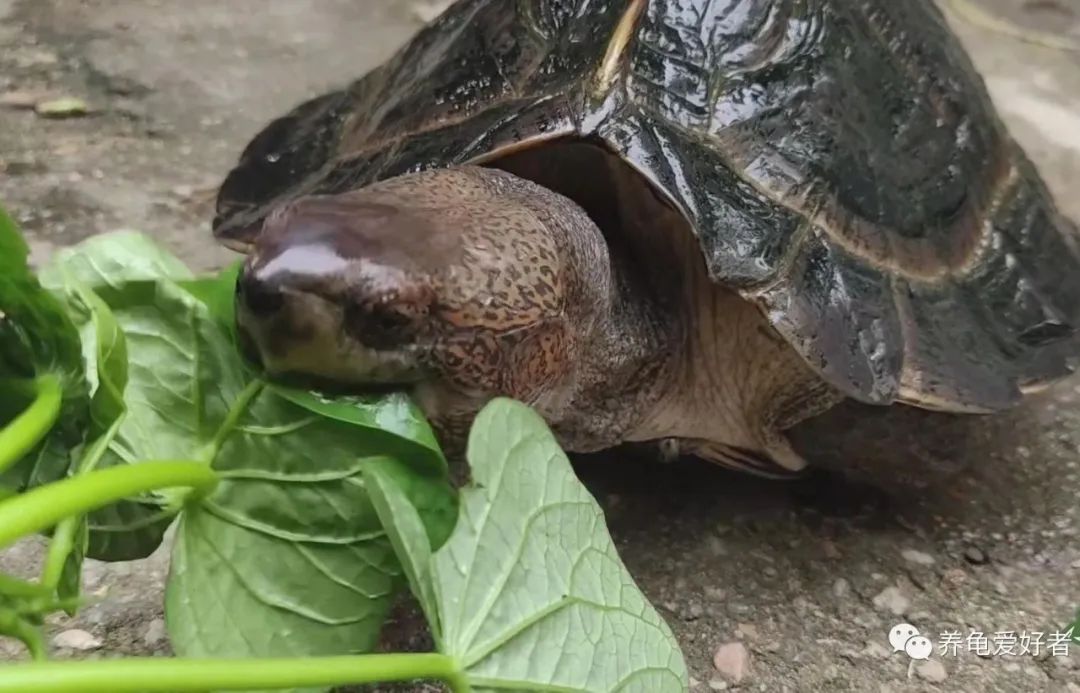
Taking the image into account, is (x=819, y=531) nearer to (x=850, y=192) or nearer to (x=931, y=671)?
(x=931, y=671)

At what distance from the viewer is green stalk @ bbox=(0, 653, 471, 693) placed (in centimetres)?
45

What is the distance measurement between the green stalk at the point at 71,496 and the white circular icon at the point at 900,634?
0.68 m

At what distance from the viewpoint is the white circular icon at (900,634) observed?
98 cm

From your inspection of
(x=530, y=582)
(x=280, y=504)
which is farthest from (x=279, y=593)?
(x=530, y=582)

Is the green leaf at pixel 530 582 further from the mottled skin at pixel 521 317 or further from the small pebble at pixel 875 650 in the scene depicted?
the small pebble at pixel 875 650

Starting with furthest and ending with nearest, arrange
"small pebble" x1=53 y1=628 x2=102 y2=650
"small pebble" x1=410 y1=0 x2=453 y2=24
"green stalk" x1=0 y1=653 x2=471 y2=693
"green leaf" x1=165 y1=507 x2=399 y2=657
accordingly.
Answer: "small pebble" x1=410 y1=0 x2=453 y2=24 → "small pebble" x1=53 y1=628 x2=102 y2=650 → "green leaf" x1=165 y1=507 x2=399 y2=657 → "green stalk" x1=0 y1=653 x2=471 y2=693

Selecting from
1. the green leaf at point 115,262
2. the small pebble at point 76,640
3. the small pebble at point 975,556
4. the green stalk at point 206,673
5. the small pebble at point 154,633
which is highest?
the green leaf at point 115,262

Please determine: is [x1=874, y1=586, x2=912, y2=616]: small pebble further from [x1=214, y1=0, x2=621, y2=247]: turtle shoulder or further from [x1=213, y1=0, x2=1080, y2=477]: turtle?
[x1=214, y1=0, x2=621, y2=247]: turtle shoulder

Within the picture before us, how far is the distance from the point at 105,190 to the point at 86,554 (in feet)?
3.55

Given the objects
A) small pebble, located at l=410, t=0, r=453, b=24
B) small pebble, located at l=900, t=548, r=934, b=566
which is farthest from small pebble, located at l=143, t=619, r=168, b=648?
small pebble, located at l=410, t=0, r=453, b=24

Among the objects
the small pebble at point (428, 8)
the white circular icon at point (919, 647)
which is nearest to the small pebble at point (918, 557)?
the white circular icon at point (919, 647)

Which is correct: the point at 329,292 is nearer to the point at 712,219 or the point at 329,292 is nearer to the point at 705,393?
the point at 712,219

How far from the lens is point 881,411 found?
1.03m

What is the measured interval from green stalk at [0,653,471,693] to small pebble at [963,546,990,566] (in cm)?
72
